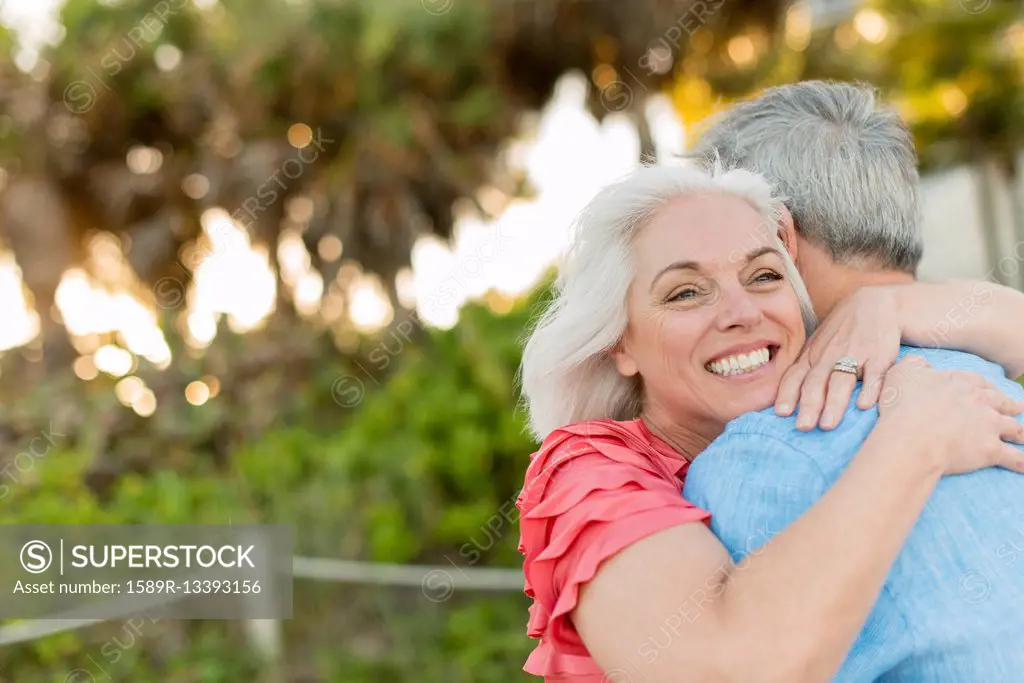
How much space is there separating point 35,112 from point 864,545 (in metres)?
6.69

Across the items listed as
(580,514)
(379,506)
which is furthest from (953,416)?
(379,506)

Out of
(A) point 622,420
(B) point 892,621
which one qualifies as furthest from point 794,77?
(B) point 892,621

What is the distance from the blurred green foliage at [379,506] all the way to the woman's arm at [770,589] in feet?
10.6

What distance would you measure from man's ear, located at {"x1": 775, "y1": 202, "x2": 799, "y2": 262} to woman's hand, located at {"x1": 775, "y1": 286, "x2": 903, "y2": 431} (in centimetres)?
13

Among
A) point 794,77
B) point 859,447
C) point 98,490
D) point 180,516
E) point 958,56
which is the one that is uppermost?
point 958,56

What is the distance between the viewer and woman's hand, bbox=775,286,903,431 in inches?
55.5

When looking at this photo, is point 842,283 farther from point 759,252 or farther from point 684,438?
point 684,438

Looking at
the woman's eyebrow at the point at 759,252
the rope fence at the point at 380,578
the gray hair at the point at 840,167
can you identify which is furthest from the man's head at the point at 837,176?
the rope fence at the point at 380,578

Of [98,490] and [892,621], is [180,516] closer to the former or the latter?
[98,490]

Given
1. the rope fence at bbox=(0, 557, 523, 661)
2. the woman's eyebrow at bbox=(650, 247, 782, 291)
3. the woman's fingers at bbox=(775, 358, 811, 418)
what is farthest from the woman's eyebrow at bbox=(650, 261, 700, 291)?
the rope fence at bbox=(0, 557, 523, 661)

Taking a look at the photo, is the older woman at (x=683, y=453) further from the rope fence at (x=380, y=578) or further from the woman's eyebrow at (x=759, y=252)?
the rope fence at (x=380, y=578)

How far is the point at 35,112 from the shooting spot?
21.5 ft

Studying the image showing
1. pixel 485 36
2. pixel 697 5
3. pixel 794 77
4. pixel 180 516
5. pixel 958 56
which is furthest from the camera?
pixel 958 56

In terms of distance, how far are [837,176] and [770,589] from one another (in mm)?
820
